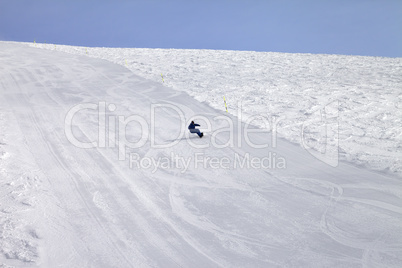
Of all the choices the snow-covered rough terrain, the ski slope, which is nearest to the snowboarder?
the ski slope

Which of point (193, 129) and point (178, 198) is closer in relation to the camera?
point (178, 198)

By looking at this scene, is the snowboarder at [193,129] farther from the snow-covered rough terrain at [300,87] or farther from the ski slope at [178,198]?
the snow-covered rough terrain at [300,87]

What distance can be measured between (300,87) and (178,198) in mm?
18118

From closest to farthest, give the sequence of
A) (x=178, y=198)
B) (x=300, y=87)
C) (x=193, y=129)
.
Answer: (x=178, y=198)
(x=193, y=129)
(x=300, y=87)

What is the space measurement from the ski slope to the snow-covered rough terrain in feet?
6.98

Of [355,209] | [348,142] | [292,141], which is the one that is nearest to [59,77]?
[292,141]

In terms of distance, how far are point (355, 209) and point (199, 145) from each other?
274 inches

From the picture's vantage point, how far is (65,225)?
8016mm

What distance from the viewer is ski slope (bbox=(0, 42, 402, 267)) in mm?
6977

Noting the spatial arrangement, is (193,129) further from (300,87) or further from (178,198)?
(300,87)

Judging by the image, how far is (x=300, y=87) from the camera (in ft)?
79.4

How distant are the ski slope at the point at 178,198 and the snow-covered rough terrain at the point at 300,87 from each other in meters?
2.13

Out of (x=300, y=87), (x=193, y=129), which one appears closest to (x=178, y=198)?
(x=193, y=129)

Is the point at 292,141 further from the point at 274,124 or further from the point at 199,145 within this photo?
the point at 199,145
